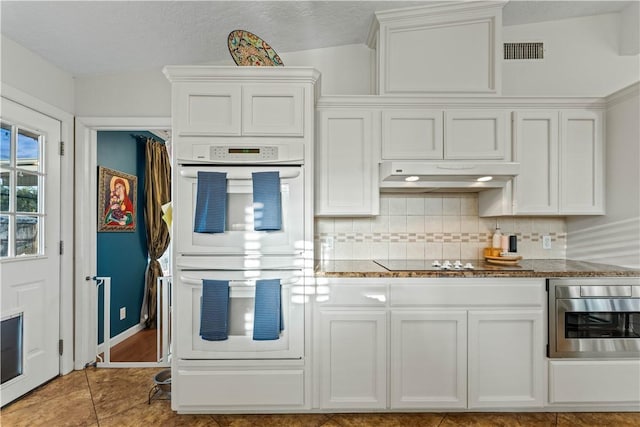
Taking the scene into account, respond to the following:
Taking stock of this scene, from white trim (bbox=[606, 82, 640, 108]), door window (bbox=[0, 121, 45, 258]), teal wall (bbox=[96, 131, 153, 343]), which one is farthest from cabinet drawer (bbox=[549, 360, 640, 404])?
teal wall (bbox=[96, 131, 153, 343])

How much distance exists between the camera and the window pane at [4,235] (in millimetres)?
2215

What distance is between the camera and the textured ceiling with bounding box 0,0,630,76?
6.85 feet

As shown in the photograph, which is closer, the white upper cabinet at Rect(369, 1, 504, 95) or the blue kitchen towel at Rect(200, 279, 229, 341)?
the blue kitchen towel at Rect(200, 279, 229, 341)

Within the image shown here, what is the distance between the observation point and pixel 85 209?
109 inches

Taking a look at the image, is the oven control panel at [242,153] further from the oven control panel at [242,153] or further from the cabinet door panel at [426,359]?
the cabinet door panel at [426,359]

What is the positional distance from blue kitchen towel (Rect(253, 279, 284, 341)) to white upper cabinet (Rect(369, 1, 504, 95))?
1.58 m

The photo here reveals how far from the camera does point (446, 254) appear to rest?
2.79 meters

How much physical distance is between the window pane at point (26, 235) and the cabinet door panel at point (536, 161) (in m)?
3.43

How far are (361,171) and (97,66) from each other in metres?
2.14

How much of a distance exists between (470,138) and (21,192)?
3.11 metres

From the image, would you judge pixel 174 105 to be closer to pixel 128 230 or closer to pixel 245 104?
pixel 245 104

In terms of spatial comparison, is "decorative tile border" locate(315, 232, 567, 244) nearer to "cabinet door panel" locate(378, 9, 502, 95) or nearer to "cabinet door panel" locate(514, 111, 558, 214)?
"cabinet door panel" locate(514, 111, 558, 214)

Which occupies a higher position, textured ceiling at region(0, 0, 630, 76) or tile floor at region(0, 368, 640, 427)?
textured ceiling at region(0, 0, 630, 76)

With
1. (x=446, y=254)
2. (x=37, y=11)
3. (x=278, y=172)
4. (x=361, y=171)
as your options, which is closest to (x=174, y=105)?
(x=278, y=172)
